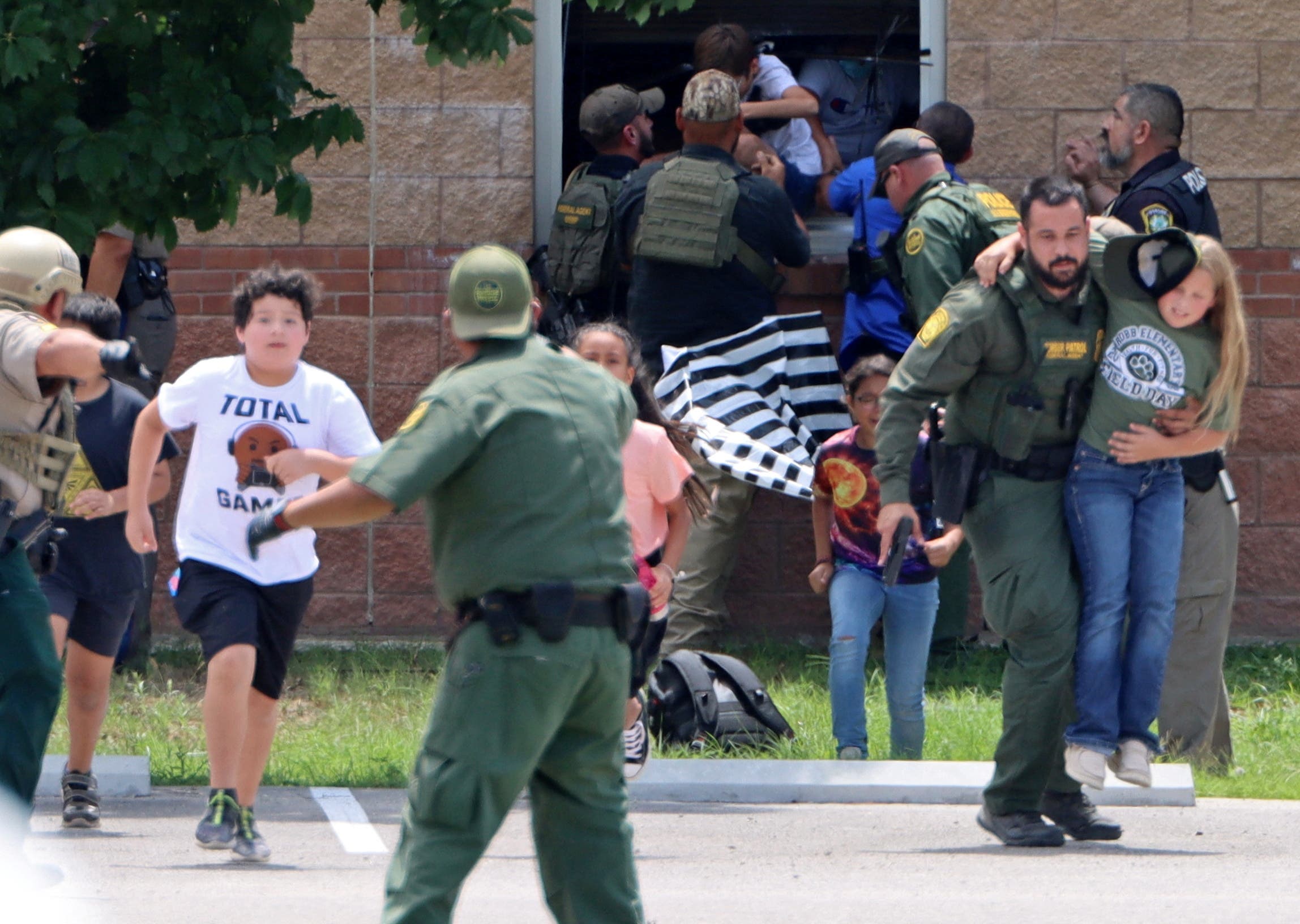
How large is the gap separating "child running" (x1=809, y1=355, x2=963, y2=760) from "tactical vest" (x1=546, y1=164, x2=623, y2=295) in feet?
6.40

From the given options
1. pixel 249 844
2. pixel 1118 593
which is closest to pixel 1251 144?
pixel 1118 593

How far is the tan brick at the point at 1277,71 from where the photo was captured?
392 inches

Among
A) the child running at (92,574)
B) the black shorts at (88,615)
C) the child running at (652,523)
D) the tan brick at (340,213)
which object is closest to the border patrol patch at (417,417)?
the child running at (652,523)

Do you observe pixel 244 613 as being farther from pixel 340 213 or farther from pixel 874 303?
pixel 340 213

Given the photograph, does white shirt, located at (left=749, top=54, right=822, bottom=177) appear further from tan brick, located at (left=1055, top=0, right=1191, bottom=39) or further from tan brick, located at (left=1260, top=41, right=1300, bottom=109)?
tan brick, located at (left=1260, top=41, right=1300, bottom=109)

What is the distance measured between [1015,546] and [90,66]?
418 centimetres

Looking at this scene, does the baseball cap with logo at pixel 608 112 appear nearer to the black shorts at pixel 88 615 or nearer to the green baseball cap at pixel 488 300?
the black shorts at pixel 88 615

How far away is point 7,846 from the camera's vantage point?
214 inches

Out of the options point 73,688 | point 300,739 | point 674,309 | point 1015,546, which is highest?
point 674,309

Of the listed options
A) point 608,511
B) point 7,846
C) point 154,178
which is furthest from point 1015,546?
point 154,178

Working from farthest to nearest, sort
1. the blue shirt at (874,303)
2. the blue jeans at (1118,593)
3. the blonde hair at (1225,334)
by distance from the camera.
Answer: the blue shirt at (874,303), the blonde hair at (1225,334), the blue jeans at (1118,593)

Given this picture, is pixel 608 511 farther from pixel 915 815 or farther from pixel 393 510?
pixel 915 815

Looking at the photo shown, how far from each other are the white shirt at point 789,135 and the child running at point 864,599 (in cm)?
256

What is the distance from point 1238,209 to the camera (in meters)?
9.95
